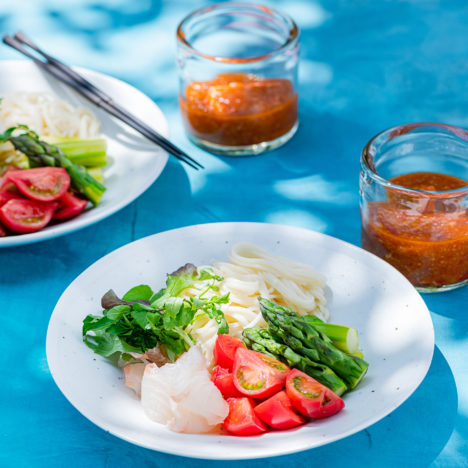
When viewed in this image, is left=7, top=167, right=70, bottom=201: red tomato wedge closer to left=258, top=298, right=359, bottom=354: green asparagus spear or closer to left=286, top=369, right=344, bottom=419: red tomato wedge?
left=258, top=298, right=359, bottom=354: green asparagus spear

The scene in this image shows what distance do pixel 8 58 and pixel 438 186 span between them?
2642mm

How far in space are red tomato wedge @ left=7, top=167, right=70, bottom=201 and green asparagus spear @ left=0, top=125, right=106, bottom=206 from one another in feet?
0.18

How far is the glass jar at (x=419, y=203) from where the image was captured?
253cm

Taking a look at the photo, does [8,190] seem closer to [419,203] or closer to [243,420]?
[243,420]

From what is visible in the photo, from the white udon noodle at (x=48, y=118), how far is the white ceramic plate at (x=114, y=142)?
91 millimetres

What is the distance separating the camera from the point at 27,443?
2.21 metres

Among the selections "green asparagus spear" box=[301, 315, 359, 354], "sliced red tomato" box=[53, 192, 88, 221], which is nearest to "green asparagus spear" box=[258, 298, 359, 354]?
"green asparagus spear" box=[301, 315, 359, 354]

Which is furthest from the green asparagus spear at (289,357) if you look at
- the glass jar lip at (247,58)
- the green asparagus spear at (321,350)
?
the glass jar lip at (247,58)

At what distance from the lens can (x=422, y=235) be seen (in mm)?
2559

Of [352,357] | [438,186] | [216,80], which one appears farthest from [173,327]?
[216,80]

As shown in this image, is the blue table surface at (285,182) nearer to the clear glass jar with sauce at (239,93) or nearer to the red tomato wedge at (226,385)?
the clear glass jar with sauce at (239,93)

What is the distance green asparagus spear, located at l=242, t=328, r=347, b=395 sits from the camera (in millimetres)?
2092

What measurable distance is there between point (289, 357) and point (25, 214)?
4.28 feet

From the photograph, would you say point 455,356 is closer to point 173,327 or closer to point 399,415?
point 399,415
